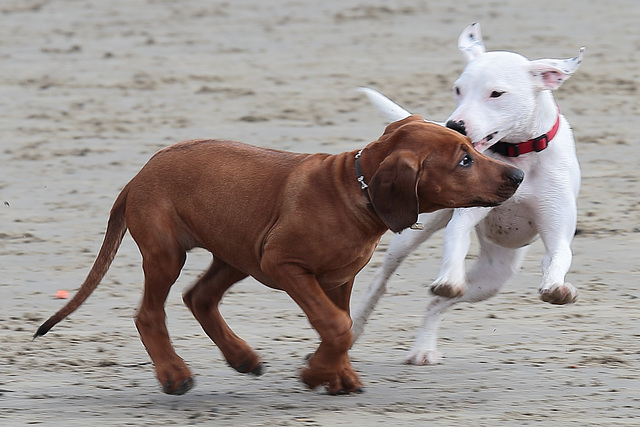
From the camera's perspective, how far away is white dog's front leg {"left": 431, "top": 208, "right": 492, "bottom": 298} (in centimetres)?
511

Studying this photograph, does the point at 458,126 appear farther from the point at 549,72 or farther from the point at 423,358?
the point at 423,358

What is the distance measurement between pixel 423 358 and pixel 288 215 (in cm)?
112

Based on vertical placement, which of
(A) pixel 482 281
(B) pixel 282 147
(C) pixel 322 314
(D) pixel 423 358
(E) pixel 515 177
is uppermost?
(E) pixel 515 177

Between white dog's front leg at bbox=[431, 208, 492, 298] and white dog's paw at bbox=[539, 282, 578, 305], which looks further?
white dog's front leg at bbox=[431, 208, 492, 298]

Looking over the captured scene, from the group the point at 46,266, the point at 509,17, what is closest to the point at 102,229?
the point at 46,266

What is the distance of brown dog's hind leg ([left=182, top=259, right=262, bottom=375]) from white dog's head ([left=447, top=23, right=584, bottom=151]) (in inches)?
43.4

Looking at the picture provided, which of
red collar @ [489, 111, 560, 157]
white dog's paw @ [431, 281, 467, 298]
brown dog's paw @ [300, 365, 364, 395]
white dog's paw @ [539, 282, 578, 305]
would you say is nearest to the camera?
brown dog's paw @ [300, 365, 364, 395]

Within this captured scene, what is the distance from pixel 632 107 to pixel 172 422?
6.72 metres

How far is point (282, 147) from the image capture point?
929cm

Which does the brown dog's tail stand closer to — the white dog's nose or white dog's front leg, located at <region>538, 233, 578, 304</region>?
the white dog's nose

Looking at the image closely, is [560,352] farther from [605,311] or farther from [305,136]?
[305,136]

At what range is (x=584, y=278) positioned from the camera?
6668 mm

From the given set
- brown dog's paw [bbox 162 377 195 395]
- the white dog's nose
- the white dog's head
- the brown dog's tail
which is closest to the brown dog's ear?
the white dog's nose

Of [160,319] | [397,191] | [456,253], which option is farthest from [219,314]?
[397,191]
